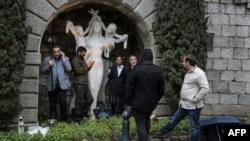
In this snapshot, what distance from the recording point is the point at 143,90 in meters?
6.46

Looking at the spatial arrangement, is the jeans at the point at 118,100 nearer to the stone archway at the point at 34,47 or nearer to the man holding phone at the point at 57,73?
the man holding phone at the point at 57,73

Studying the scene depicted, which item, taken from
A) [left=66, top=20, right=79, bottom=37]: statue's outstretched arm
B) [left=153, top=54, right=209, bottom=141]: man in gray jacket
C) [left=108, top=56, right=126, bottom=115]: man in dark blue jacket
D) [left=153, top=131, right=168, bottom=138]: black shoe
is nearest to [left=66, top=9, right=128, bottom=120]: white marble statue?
[left=66, top=20, right=79, bottom=37]: statue's outstretched arm

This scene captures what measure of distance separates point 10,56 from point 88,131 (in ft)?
6.75

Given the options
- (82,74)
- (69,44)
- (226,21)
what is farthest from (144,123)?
(226,21)

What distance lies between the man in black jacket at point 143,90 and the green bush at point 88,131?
1.24 meters

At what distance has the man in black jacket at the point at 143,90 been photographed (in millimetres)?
6448

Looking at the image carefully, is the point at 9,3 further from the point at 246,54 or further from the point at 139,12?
the point at 246,54

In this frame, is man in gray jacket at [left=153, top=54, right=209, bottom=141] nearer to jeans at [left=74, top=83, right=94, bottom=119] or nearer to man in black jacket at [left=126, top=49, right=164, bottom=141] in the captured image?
man in black jacket at [left=126, top=49, right=164, bottom=141]

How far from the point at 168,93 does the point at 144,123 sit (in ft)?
8.62

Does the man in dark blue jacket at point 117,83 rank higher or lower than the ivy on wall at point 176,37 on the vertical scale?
lower

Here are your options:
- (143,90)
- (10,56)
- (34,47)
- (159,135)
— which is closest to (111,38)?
(34,47)

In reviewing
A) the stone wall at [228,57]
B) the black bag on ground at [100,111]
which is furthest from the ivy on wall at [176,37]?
the black bag on ground at [100,111]

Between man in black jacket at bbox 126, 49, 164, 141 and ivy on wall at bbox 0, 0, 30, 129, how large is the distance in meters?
2.46

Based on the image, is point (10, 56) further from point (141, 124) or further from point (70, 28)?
point (141, 124)
